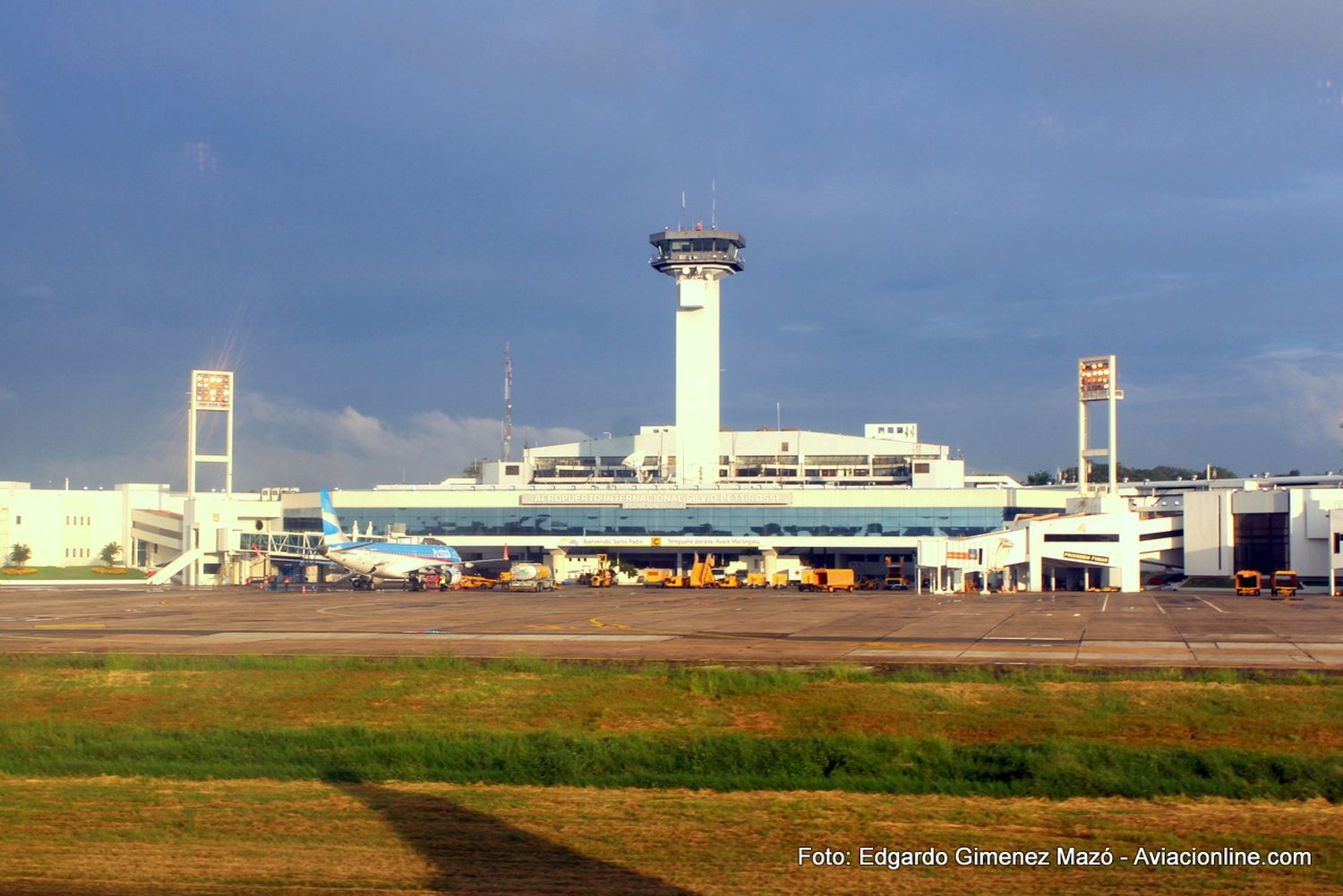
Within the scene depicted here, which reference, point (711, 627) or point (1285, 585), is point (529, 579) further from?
point (1285, 585)

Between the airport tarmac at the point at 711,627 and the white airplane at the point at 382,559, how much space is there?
7.84m

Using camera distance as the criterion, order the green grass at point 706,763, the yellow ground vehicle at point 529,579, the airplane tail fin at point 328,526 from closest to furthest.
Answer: the green grass at point 706,763 < the airplane tail fin at point 328,526 < the yellow ground vehicle at point 529,579

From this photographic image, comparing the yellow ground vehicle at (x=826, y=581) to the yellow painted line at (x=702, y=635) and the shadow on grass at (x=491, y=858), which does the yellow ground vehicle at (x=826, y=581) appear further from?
the shadow on grass at (x=491, y=858)

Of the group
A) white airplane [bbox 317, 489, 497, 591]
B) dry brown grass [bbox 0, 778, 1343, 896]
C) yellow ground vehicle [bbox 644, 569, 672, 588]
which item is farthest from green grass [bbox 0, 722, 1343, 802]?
yellow ground vehicle [bbox 644, 569, 672, 588]

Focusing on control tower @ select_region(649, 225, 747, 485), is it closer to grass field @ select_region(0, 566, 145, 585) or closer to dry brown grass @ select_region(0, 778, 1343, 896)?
grass field @ select_region(0, 566, 145, 585)

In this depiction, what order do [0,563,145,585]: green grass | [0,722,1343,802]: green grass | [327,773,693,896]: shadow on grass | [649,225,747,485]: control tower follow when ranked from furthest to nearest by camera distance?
[649,225,747,485]: control tower, [0,563,145,585]: green grass, [0,722,1343,802]: green grass, [327,773,693,896]: shadow on grass

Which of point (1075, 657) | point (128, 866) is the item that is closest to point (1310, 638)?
point (1075, 657)

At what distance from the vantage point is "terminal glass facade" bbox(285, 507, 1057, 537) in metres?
119

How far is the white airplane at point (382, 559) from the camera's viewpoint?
290 ft

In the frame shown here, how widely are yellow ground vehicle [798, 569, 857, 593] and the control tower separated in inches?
1825

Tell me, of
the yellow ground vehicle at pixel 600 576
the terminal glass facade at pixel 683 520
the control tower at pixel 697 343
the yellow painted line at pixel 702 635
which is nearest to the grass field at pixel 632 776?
the yellow painted line at pixel 702 635

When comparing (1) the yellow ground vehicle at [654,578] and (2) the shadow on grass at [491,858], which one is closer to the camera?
(2) the shadow on grass at [491,858]

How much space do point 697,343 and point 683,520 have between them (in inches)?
1070

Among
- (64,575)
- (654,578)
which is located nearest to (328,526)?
(654,578)
